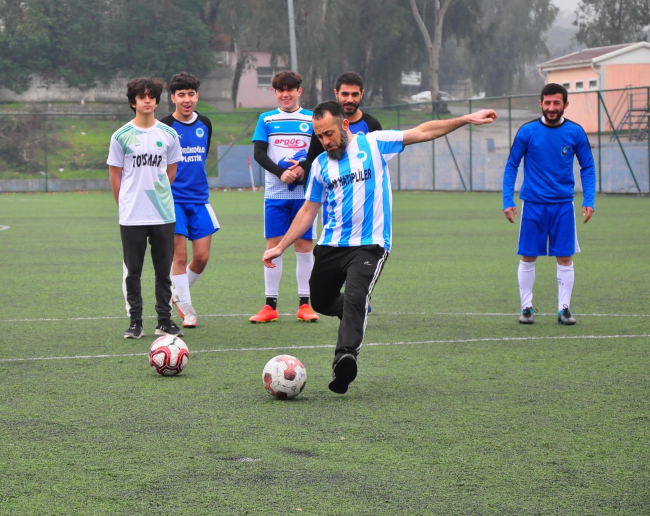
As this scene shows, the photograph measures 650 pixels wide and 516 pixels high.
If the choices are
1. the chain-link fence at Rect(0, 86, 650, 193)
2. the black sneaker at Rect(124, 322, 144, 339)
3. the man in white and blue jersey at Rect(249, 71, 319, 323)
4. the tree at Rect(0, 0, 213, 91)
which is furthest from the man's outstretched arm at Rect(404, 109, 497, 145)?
the tree at Rect(0, 0, 213, 91)

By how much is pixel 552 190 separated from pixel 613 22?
68.1 metres

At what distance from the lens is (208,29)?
5856 centimetres

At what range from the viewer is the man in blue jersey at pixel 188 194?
8.34 metres

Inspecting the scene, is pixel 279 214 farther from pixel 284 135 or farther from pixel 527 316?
pixel 527 316

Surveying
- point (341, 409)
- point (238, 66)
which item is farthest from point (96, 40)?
point (341, 409)

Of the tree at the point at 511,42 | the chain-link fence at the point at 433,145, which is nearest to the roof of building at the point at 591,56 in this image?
the chain-link fence at the point at 433,145

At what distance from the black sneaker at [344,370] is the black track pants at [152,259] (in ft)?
8.73

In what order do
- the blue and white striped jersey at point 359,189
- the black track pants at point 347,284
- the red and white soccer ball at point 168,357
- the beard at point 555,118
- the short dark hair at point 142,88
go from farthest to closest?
the beard at point 555,118
the short dark hair at point 142,88
the red and white soccer ball at point 168,357
the blue and white striped jersey at point 359,189
the black track pants at point 347,284

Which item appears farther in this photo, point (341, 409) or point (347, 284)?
point (347, 284)

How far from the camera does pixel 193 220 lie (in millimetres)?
8477

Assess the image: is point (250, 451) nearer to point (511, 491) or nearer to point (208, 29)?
point (511, 491)

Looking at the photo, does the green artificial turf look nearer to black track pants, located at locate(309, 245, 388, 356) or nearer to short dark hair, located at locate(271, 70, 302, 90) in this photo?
black track pants, located at locate(309, 245, 388, 356)

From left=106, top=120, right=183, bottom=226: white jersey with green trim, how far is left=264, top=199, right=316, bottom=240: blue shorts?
1244mm

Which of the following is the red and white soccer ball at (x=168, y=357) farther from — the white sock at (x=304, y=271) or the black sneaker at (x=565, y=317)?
the black sneaker at (x=565, y=317)
